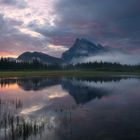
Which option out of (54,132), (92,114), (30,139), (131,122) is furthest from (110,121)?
(30,139)

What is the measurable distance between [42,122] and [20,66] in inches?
7115

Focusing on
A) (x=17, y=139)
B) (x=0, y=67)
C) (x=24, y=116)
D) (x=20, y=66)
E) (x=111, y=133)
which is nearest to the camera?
(x=17, y=139)

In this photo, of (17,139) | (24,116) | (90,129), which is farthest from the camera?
(24,116)

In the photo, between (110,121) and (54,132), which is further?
(110,121)

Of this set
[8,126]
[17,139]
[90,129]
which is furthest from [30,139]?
[90,129]

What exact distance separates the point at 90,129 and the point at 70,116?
5929 millimetres

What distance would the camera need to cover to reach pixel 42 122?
22.7 metres

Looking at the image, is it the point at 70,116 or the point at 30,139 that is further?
the point at 70,116

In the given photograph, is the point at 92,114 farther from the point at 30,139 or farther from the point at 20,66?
the point at 20,66

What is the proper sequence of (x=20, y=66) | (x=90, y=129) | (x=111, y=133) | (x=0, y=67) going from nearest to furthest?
(x=111, y=133), (x=90, y=129), (x=0, y=67), (x=20, y=66)

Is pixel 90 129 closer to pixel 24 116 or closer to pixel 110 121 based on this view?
pixel 110 121

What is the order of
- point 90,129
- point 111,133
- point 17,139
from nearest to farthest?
point 17,139
point 111,133
point 90,129

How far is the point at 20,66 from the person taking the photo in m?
199

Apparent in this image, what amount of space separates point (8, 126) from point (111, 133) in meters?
9.12
